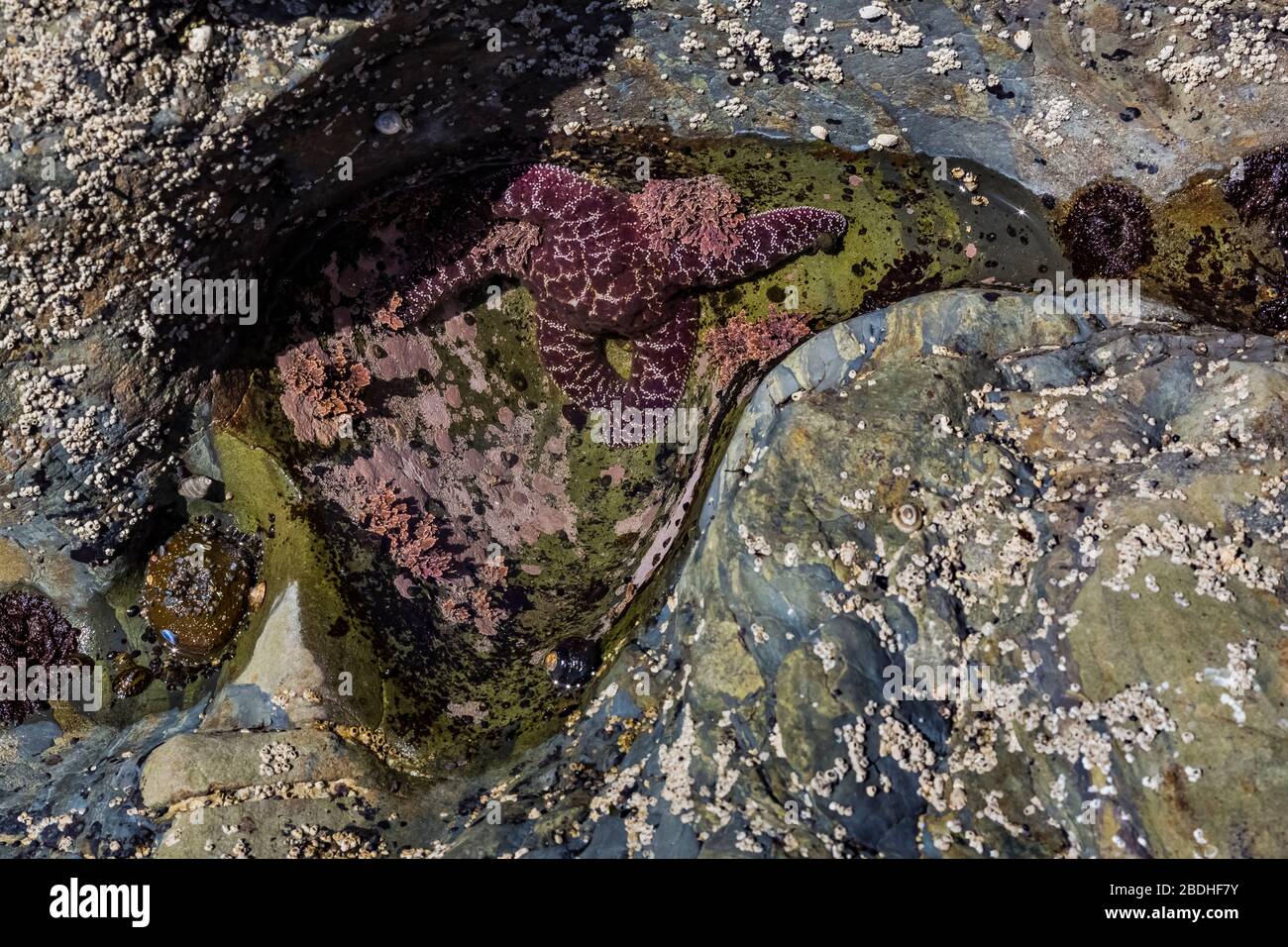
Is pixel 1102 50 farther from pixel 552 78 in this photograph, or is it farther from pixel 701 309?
pixel 552 78

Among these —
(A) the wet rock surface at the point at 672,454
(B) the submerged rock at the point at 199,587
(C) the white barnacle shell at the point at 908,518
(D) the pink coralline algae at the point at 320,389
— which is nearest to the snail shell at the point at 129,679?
(A) the wet rock surface at the point at 672,454

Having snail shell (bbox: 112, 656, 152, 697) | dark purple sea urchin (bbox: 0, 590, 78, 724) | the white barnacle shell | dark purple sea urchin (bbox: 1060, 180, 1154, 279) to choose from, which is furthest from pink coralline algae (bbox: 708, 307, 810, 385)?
dark purple sea urchin (bbox: 0, 590, 78, 724)

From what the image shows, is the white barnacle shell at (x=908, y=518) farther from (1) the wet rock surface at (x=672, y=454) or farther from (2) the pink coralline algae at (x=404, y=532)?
(2) the pink coralline algae at (x=404, y=532)

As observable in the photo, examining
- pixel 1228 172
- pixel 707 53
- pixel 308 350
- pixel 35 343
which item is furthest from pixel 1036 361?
pixel 35 343

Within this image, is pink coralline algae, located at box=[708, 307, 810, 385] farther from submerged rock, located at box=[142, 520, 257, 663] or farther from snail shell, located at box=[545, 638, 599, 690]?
submerged rock, located at box=[142, 520, 257, 663]

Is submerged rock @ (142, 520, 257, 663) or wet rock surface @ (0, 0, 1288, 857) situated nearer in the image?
wet rock surface @ (0, 0, 1288, 857)
